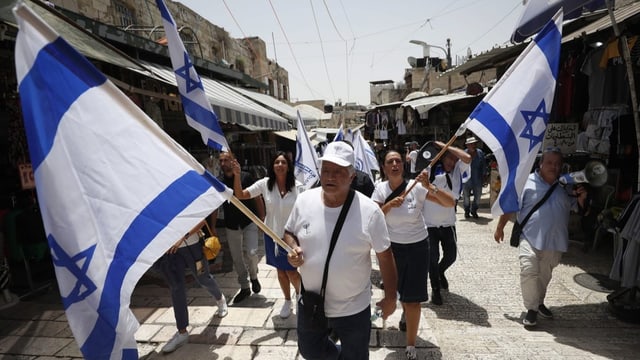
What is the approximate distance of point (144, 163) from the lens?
1810 mm

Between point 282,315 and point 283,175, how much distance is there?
1648 millimetres

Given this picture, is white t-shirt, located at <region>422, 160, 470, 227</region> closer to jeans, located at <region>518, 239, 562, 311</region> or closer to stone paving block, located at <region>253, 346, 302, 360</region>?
jeans, located at <region>518, 239, 562, 311</region>

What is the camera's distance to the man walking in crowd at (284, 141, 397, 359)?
86.5 inches

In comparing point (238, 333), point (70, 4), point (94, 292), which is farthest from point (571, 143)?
point (70, 4)

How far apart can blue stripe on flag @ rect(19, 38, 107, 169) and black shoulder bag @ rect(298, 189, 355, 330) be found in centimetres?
159

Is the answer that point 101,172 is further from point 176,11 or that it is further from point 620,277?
point 176,11

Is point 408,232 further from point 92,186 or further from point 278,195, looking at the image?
point 92,186

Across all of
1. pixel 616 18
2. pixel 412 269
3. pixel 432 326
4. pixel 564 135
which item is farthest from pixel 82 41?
pixel 564 135

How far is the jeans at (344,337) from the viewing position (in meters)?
2.29

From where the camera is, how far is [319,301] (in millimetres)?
2219

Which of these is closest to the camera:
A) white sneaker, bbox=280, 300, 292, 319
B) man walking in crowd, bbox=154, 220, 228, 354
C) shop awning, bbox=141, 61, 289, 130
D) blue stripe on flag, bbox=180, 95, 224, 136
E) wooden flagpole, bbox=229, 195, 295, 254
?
wooden flagpole, bbox=229, 195, 295, 254

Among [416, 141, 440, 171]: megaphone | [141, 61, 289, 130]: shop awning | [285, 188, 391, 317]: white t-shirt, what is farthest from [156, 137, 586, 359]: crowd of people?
[141, 61, 289, 130]: shop awning

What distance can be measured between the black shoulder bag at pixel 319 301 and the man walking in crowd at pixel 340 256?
0.02 metres

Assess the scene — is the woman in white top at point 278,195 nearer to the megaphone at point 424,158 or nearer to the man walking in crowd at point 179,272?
the man walking in crowd at point 179,272
